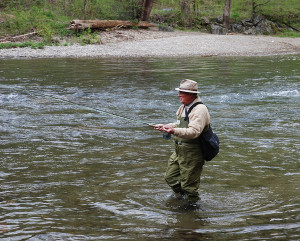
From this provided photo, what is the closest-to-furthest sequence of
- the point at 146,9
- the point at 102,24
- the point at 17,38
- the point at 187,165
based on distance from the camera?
the point at 187,165 < the point at 17,38 < the point at 102,24 < the point at 146,9

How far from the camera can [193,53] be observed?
85.2 ft

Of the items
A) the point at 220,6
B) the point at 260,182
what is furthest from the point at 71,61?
the point at 220,6

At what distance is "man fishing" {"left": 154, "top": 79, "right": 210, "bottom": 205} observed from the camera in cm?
447

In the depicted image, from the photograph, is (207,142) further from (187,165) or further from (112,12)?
(112,12)

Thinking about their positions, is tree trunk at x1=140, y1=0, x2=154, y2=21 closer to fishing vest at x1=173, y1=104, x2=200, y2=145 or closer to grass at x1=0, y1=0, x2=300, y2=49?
grass at x1=0, y1=0, x2=300, y2=49

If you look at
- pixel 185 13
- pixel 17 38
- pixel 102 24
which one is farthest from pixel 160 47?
pixel 185 13

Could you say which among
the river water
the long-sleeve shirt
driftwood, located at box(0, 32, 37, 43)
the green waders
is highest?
driftwood, located at box(0, 32, 37, 43)

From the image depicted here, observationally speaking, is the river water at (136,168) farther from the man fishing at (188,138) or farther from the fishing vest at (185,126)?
the fishing vest at (185,126)

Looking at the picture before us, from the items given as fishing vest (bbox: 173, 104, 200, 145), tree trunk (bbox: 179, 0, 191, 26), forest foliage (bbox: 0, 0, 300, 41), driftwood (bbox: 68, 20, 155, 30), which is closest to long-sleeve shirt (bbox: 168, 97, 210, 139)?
fishing vest (bbox: 173, 104, 200, 145)

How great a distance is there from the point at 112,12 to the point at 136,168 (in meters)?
29.1

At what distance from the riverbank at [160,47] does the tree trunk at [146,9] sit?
136 inches

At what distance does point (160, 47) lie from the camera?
2683 cm

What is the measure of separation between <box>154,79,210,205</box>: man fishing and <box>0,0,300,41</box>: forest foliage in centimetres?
2388

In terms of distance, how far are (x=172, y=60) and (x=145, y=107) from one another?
12215 mm
